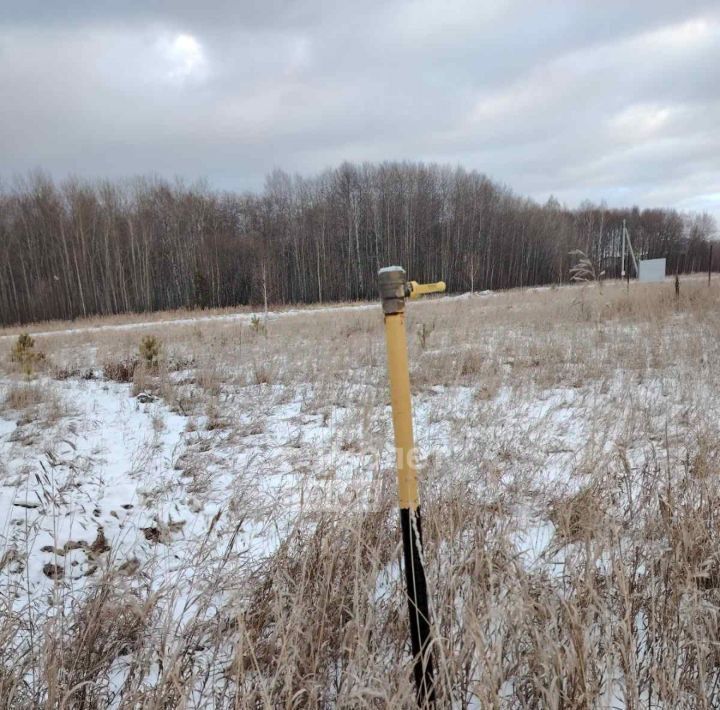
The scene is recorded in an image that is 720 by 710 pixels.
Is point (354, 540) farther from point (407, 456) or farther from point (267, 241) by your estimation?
point (267, 241)

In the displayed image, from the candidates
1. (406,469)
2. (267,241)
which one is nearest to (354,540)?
(406,469)

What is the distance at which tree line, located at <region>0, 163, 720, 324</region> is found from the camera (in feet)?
106

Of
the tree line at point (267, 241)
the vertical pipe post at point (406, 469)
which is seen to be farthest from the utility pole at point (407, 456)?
the tree line at point (267, 241)

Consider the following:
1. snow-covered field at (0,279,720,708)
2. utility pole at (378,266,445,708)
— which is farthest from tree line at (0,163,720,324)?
utility pole at (378,266,445,708)

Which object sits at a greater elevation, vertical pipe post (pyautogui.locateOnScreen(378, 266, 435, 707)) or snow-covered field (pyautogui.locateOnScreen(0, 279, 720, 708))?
vertical pipe post (pyautogui.locateOnScreen(378, 266, 435, 707))

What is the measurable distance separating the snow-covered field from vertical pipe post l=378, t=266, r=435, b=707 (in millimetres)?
90

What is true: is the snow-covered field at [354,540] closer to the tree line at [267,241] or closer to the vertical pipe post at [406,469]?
the vertical pipe post at [406,469]

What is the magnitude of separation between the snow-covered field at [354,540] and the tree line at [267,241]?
23.9 meters

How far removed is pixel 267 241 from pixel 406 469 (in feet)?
128

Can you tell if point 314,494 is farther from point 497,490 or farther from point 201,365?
point 201,365

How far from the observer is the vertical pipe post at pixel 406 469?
1214 millimetres

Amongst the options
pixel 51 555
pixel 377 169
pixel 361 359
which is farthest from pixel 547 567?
pixel 377 169

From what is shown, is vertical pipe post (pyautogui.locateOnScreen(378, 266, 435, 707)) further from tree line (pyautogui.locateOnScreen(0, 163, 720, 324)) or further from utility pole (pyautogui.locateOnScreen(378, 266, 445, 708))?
tree line (pyautogui.locateOnScreen(0, 163, 720, 324))

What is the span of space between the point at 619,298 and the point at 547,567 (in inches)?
408
